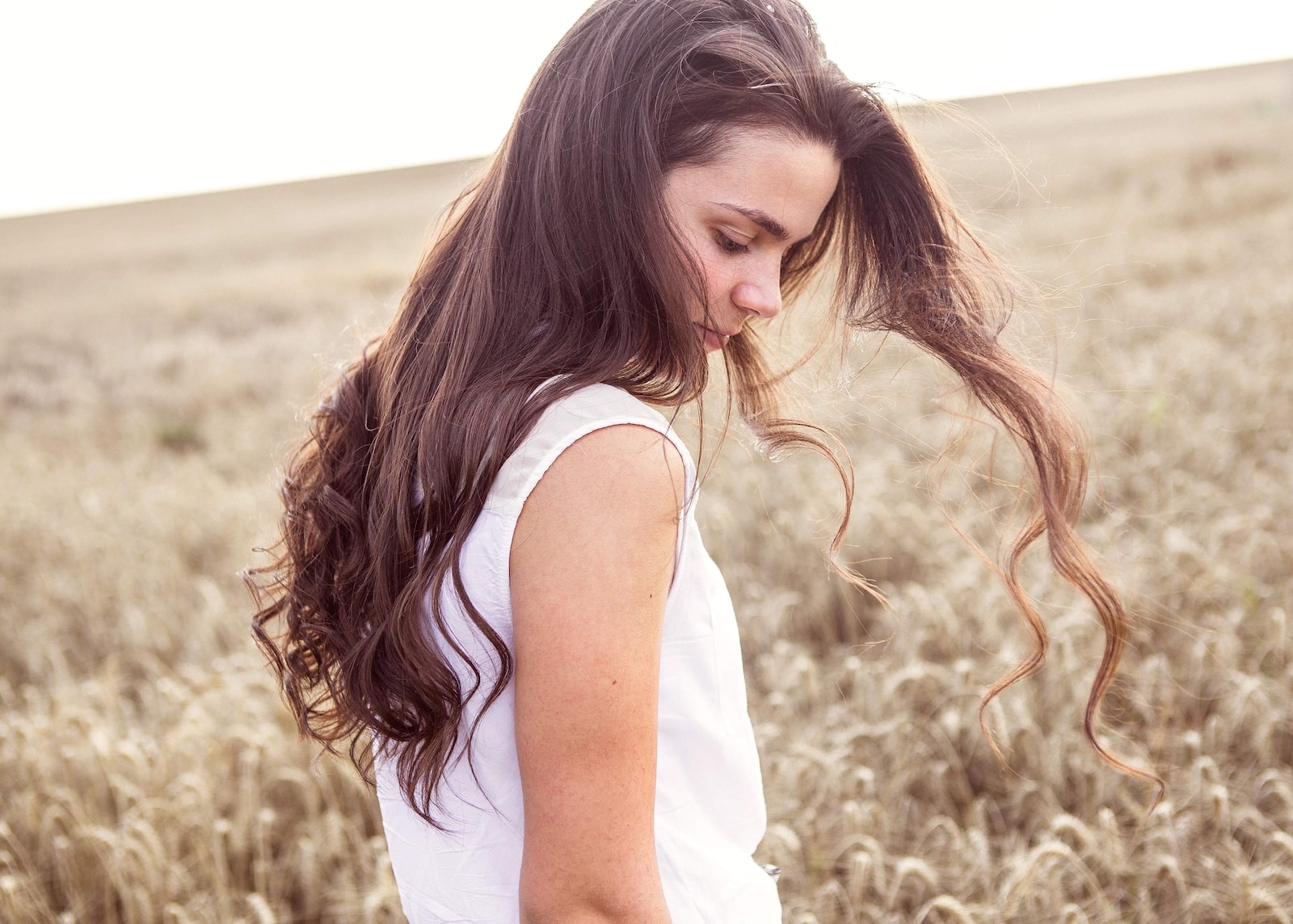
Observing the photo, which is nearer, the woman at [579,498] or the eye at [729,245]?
the woman at [579,498]

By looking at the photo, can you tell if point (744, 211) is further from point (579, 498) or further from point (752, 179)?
point (579, 498)

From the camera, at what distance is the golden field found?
219 centimetres

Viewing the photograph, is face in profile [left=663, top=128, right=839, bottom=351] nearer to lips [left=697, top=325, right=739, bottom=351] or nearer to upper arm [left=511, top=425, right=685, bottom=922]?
lips [left=697, top=325, right=739, bottom=351]

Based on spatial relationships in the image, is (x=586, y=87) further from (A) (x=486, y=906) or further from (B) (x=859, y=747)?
(B) (x=859, y=747)

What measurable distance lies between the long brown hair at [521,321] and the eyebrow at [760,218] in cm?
Result: 7

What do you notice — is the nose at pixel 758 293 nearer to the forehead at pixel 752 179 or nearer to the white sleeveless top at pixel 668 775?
the forehead at pixel 752 179

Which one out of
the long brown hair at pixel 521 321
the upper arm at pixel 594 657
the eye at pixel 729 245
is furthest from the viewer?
the eye at pixel 729 245

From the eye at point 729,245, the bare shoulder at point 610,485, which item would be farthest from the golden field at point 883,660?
the bare shoulder at point 610,485

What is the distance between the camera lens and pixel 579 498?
90 cm

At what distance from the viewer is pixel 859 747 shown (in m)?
2.72

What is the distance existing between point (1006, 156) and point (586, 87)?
2.69ft

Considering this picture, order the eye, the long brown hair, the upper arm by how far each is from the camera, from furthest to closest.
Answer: the eye, the long brown hair, the upper arm

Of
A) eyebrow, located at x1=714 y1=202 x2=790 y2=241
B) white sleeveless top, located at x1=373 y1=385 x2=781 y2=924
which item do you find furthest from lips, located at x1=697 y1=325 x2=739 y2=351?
white sleeveless top, located at x1=373 y1=385 x2=781 y2=924

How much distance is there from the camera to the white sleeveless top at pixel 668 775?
0.99 m
